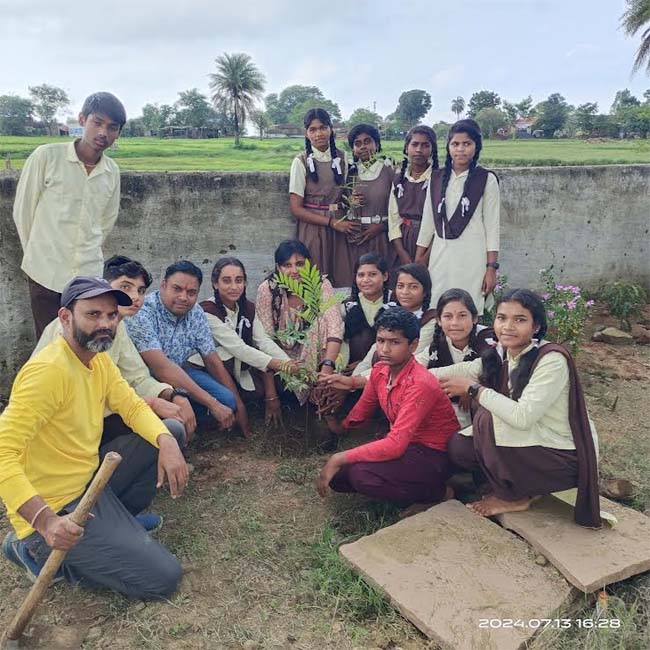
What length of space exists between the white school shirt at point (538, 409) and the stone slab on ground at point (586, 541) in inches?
14.3

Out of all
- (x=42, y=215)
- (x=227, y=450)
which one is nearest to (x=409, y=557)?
(x=227, y=450)

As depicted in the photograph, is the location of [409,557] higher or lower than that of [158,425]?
lower

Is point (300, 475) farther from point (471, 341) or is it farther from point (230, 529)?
point (471, 341)

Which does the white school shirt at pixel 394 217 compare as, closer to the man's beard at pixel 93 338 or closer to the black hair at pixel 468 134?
the black hair at pixel 468 134

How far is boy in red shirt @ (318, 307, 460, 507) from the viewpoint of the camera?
3.10 m

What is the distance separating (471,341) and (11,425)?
2456 millimetres

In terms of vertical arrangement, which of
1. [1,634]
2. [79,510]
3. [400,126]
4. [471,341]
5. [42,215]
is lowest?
[1,634]

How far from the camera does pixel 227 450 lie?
13.1 ft

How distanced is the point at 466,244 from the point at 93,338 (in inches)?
108

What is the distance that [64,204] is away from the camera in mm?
3678

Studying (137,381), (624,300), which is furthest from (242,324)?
(624,300)

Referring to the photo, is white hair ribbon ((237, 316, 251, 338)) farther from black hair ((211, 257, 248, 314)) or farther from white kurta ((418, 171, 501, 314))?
white kurta ((418, 171, 501, 314))

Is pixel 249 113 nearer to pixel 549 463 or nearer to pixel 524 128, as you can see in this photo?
pixel 524 128

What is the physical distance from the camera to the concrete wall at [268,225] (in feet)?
15.1
